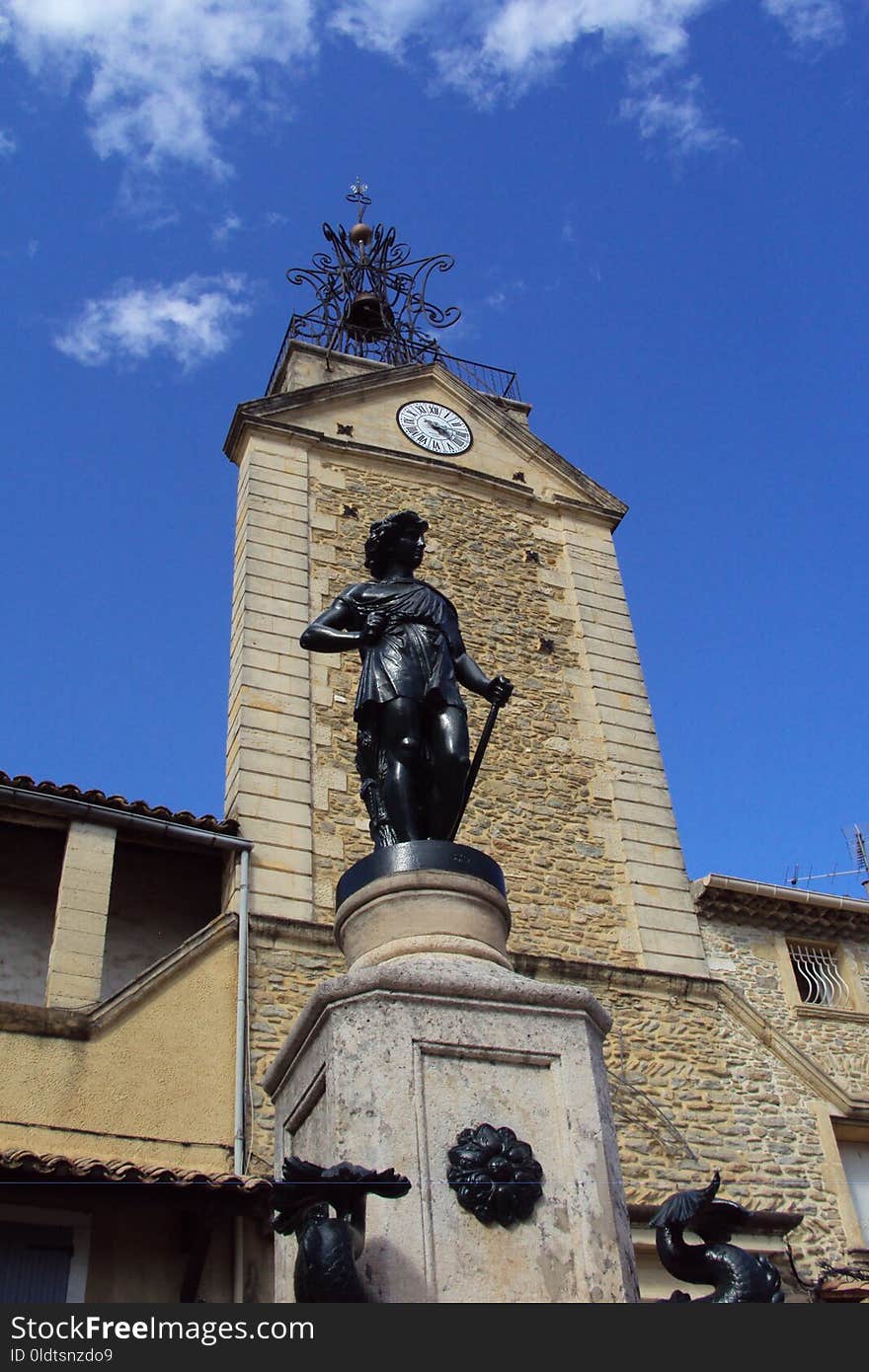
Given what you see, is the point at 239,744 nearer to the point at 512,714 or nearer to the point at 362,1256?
the point at 512,714

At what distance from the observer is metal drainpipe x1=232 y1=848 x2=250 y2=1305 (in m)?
7.45

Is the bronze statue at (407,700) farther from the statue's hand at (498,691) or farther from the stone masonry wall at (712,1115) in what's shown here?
the stone masonry wall at (712,1115)

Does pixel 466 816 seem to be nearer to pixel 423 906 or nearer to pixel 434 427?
pixel 434 427

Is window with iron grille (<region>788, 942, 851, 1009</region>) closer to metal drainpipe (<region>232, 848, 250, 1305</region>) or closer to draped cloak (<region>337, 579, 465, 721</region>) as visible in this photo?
metal drainpipe (<region>232, 848, 250, 1305</region>)

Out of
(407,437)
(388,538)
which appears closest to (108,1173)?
(388,538)

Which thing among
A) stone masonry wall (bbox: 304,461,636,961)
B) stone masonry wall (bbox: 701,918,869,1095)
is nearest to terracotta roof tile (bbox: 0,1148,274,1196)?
stone masonry wall (bbox: 304,461,636,961)

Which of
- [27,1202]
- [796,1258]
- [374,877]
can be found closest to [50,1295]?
[27,1202]

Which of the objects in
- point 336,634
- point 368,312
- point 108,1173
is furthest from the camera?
point 368,312

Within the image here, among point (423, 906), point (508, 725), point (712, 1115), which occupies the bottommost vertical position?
point (423, 906)

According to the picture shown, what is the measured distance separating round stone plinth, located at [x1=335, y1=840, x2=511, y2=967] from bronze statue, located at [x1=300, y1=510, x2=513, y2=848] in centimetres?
28

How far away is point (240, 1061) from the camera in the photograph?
8688 mm

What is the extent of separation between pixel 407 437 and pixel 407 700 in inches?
401

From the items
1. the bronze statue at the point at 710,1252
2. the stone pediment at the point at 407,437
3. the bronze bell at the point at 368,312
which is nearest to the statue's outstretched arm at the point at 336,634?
the bronze statue at the point at 710,1252

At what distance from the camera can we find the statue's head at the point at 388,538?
18.5ft
